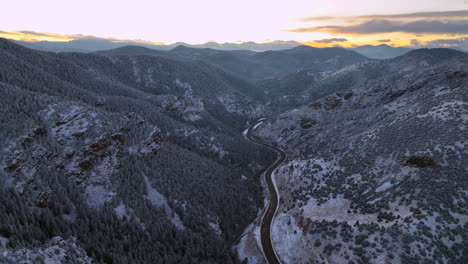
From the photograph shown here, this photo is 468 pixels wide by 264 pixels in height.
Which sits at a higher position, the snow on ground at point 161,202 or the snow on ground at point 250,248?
the snow on ground at point 161,202

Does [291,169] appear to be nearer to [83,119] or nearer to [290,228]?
[290,228]

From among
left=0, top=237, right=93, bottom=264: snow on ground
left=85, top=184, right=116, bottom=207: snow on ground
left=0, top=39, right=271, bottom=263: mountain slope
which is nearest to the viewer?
left=0, top=237, right=93, bottom=264: snow on ground

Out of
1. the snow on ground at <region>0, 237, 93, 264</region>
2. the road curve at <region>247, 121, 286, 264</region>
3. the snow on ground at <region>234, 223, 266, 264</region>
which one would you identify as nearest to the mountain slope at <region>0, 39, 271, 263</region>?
the snow on ground at <region>0, 237, 93, 264</region>

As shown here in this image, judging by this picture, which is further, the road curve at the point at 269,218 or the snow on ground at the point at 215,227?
the snow on ground at the point at 215,227

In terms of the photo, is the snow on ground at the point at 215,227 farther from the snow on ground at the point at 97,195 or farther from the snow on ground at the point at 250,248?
the snow on ground at the point at 97,195

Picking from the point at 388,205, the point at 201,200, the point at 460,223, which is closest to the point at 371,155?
the point at 388,205

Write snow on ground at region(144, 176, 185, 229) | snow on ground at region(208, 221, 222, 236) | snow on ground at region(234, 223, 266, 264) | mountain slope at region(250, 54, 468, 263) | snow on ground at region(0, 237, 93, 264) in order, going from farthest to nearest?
snow on ground at region(208, 221, 222, 236) → snow on ground at region(144, 176, 185, 229) → snow on ground at region(234, 223, 266, 264) → mountain slope at region(250, 54, 468, 263) → snow on ground at region(0, 237, 93, 264)

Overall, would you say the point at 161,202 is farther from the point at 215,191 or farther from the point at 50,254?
the point at 50,254

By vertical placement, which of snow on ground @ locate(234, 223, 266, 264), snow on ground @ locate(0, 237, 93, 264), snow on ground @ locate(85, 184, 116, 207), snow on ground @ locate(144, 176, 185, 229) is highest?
snow on ground @ locate(0, 237, 93, 264)

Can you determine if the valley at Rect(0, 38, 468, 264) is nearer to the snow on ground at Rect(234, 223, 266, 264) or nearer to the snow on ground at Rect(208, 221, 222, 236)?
the snow on ground at Rect(234, 223, 266, 264)

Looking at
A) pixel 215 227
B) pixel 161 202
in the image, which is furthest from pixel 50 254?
pixel 215 227

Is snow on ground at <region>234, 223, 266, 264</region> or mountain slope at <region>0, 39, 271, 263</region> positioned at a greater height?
mountain slope at <region>0, 39, 271, 263</region>

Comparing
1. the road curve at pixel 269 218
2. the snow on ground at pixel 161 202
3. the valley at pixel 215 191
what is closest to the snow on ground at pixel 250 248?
the valley at pixel 215 191
